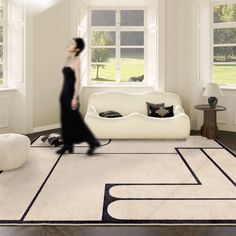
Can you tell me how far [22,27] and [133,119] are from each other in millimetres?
2804

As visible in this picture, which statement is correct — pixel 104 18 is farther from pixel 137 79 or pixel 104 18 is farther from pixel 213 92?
pixel 213 92

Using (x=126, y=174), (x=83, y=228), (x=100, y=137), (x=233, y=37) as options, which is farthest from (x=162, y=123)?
(x=83, y=228)

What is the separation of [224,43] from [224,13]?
0.61m

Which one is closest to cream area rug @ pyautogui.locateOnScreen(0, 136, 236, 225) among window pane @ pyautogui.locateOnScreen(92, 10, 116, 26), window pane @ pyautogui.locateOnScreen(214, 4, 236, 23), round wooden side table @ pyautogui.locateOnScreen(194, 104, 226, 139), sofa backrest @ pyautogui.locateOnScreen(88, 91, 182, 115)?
round wooden side table @ pyautogui.locateOnScreen(194, 104, 226, 139)

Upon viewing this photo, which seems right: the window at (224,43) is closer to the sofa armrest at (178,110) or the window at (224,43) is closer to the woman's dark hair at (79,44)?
the sofa armrest at (178,110)

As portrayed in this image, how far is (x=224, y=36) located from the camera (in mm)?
7672

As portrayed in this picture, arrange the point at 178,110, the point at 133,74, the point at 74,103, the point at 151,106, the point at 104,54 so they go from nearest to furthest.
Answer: the point at 74,103
the point at 104,54
the point at 178,110
the point at 151,106
the point at 133,74

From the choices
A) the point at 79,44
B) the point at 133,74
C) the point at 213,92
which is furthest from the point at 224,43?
the point at 79,44

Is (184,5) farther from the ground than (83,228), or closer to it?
farther from the ground

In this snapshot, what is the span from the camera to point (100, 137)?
654cm

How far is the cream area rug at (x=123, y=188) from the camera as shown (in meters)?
3.13

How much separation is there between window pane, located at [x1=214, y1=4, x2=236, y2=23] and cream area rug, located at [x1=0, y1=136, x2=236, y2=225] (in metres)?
3.11

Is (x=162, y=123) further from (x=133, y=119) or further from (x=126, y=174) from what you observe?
(x=126, y=174)

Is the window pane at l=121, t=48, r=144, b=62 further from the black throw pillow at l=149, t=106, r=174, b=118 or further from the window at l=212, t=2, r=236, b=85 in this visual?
the black throw pillow at l=149, t=106, r=174, b=118
